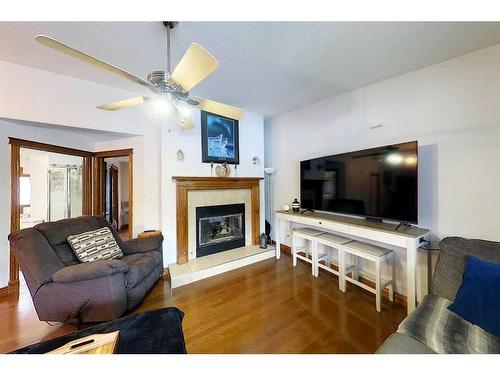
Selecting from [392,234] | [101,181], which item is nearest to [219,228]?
[101,181]

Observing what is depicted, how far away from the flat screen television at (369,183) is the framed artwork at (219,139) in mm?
1285

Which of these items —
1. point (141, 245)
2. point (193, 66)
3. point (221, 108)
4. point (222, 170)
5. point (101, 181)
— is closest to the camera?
point (193, 66)

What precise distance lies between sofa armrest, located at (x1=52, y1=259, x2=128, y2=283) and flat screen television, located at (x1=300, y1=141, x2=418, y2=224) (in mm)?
2488

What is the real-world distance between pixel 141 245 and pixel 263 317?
5.57 ft

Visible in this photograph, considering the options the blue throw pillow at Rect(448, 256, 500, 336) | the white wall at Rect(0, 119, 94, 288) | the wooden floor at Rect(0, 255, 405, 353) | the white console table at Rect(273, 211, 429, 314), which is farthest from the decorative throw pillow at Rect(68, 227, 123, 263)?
the blue throw pillow at Rect(448, 256, 500, 336)

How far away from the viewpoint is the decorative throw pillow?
1.96m

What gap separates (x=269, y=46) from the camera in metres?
1.70

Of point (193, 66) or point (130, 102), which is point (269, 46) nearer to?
point (193, 66)

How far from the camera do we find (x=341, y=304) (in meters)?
1.99
